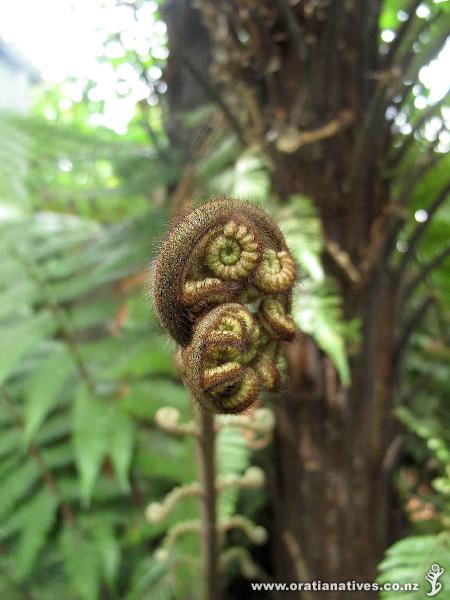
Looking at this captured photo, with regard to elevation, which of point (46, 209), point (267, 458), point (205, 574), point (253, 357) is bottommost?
point (205, 574)

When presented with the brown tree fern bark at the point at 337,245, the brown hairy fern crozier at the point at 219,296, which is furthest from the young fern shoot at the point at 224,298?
the brown tree fern bark at the point at 337,245

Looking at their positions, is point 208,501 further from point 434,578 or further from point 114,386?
point 114,386

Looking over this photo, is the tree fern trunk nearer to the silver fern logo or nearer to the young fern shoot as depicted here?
the silver fern logo

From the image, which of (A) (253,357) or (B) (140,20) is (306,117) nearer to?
(B) (140,20)

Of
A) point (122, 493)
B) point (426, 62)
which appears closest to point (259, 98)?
point (426, 62)

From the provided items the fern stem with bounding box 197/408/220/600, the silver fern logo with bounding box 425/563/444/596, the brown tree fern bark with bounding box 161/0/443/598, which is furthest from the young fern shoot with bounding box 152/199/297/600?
the brown tree fern bark with bounding box 161/0/443/598

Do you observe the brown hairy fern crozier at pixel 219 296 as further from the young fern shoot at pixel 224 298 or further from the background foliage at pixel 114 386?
the background foliage at pixel 114 386
